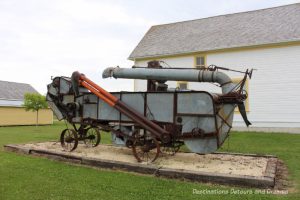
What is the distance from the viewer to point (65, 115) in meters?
12.5

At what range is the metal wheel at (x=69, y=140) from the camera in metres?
12.0

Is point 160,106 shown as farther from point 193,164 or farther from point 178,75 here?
→ point 193,164

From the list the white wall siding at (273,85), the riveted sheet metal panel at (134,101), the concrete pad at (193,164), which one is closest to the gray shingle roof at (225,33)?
the white wall siding at (273,85)

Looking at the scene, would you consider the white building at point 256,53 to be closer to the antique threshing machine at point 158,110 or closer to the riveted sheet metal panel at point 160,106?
the antique threshing machine at point 158,110

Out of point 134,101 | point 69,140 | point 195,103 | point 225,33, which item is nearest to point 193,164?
point 195,103

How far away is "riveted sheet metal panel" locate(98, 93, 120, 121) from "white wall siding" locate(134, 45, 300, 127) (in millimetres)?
11806

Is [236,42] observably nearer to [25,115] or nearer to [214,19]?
[214,19]

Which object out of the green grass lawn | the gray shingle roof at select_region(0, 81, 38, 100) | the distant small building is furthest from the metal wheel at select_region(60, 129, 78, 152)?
the gray shingle roof at select_region(0, 81, 38, 100)

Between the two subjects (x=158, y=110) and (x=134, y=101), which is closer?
(x=158, y=110)

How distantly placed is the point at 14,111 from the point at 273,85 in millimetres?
24635

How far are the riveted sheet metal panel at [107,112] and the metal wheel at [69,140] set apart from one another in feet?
4.61

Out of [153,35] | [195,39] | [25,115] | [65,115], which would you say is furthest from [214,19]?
[25,115]

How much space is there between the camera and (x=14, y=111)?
33.5m

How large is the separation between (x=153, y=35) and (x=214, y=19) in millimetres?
5039
